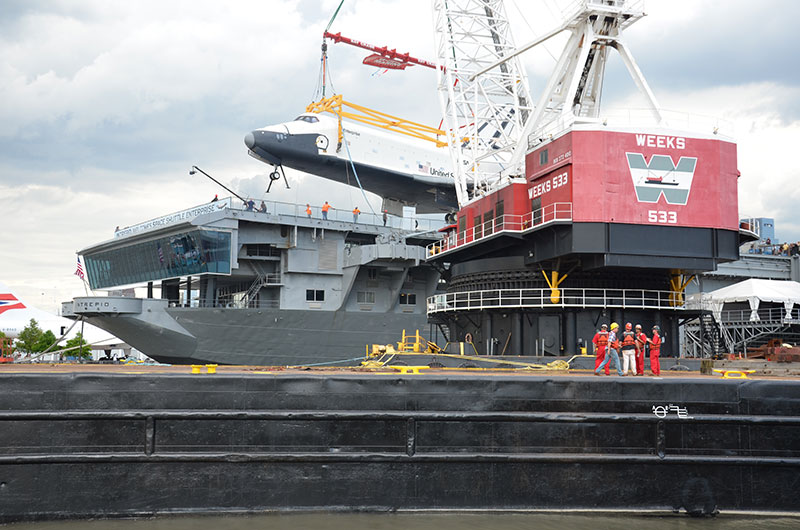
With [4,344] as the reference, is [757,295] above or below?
above

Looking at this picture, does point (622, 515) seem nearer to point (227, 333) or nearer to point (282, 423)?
point (282, 423)

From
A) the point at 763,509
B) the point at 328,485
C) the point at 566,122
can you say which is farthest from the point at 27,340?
the point at 763,509

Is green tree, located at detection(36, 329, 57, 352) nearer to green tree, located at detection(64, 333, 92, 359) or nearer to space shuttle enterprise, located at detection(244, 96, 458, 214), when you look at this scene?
green tree, located at detection(64, 333, 92, 359)

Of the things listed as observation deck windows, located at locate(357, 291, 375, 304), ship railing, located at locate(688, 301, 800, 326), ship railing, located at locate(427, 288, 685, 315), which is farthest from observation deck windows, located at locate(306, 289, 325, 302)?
ship railing, located at locate(688, 301, 800, 326)

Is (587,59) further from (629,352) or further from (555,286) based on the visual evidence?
(629,352)

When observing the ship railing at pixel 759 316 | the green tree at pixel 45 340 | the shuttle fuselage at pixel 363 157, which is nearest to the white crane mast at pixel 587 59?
Result: the ship railing at pixel 759 316

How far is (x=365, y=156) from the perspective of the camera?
54.1 metres

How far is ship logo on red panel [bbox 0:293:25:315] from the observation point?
7456 cm

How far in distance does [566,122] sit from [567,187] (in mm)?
4411

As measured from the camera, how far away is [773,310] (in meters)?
47.0

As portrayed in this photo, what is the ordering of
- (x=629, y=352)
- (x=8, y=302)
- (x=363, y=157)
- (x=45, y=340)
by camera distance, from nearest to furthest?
(x=629, y=352), (x=363, y=157), (x=8, y=302), (x=45, y=340)

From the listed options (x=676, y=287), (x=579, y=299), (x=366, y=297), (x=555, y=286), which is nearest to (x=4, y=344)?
(x=555, y=286)

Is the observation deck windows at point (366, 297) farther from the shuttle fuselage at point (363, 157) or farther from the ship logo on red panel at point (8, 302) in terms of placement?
the ship logo on red panel at point (8, 302)

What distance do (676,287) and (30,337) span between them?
6963 cm
